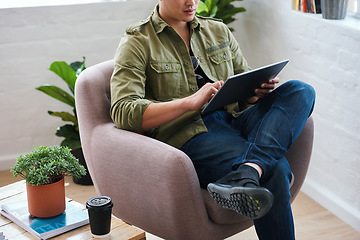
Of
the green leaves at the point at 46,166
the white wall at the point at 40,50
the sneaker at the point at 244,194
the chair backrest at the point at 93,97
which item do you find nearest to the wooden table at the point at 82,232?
the green leaves at the point at 46,166

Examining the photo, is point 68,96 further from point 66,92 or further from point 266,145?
point 266,145

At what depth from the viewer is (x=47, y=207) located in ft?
5.90

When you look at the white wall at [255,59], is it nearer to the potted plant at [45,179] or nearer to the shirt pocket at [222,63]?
the shirt pocket at [222,63]

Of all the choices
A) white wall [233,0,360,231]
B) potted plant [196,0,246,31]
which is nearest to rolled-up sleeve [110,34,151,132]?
white wall [233,0,360,231]

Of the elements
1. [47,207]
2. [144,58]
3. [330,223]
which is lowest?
[330,223]

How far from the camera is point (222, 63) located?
7.56 ft

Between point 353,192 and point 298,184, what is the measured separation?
0.60 meters

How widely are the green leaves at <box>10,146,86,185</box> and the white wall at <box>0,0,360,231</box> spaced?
4.65 feet

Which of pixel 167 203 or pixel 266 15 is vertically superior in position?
pixel 266 15

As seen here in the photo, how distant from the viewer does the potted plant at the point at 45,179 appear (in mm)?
1775

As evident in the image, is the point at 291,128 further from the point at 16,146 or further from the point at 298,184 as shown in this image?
the point at 16,146

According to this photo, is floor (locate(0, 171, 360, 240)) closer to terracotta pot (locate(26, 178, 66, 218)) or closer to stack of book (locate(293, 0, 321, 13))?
terracotta pot (locate(26, 178, 66, 218))

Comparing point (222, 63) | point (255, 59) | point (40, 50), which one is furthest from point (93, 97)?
point (255, 59)

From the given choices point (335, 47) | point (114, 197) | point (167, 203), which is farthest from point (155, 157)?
point (335, 47)
